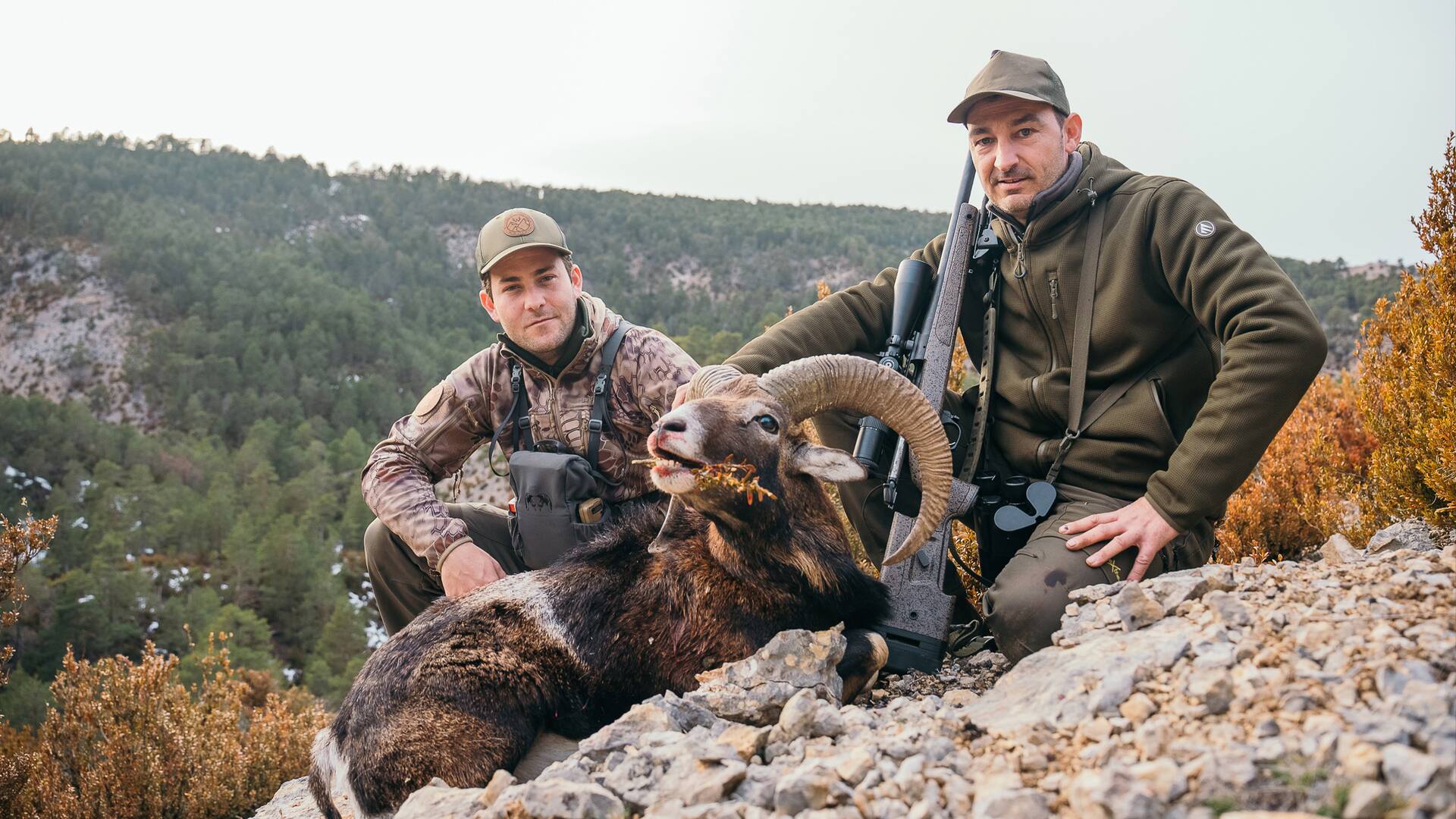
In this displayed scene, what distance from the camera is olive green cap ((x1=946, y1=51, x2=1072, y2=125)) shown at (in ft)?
15.5

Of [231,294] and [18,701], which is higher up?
[231,294]

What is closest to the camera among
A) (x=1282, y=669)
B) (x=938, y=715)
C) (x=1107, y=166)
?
(x=1282, y=669)

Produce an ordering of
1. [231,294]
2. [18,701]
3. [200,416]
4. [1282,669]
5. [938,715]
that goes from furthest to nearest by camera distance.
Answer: [231,294] < [200,416] < [18,701] < [938,715] < [1282,669]

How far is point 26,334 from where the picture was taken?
61062 mm

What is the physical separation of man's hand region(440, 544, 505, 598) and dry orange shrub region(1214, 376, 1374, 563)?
5.34 m

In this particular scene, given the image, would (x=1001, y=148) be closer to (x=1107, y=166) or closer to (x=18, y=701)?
(x=1107, y=166)

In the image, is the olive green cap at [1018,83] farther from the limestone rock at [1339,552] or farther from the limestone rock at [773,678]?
the limestone rock at [773,678]

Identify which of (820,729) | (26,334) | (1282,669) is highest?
(26,334)

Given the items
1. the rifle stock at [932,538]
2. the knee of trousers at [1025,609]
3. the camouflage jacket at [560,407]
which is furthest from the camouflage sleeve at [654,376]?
the knee of trousers at [1025,609]

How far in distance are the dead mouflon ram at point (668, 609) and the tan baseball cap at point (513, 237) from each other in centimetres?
155

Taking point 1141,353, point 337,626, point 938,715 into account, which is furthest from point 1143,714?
point 337,626

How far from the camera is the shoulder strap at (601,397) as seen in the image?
555 centimetres

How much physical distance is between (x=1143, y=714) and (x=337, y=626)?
22607 mm

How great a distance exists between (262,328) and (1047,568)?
62.0 m
